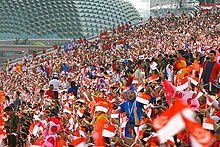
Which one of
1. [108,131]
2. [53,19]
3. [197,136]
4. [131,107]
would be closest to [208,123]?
[108,131]

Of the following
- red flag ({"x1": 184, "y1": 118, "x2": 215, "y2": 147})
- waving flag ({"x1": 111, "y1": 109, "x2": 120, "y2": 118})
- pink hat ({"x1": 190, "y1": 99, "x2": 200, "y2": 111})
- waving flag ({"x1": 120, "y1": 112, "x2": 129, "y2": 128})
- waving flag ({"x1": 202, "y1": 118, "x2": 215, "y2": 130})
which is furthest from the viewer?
waving flag ({"x1": 111, "y1": 109, "x2": 120, "y2": 118})

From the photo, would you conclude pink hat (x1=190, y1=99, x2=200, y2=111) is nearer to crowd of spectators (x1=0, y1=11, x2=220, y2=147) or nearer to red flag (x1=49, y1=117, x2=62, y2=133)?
crowd of spectators (x1=0, y1=11, x2=220, y2=147)

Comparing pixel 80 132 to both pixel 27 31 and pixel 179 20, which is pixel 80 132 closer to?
pixel 179 20

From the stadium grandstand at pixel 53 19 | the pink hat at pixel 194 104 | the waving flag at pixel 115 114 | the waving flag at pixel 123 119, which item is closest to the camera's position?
the pink hat at pixel 194 104

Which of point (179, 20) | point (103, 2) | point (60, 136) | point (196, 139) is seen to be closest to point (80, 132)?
point (60, 136)

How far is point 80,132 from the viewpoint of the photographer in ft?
31.8

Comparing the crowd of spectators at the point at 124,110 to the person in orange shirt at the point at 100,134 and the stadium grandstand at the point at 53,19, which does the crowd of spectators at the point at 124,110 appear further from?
the stadium grandstand at the point at 53,19

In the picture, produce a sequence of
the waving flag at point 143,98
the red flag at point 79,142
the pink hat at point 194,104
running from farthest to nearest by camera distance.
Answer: the waving flag at point 143,98, the pink hat at point 194,104, the red flag at point 79,142

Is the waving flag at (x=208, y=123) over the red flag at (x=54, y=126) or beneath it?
over

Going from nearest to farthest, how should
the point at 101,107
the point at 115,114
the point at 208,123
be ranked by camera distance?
the point at 208,123
the point at 101,107
the point at 115,114

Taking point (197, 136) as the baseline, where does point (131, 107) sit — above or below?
below

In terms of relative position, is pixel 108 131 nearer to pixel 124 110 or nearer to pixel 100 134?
pixel 100 134

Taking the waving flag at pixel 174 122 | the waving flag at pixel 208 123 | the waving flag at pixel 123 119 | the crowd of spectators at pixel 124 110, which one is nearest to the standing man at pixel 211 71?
the crowd of spectators at pixel 124 110

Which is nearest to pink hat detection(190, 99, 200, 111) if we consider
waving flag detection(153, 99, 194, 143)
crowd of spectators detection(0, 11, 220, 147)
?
crowd of spectators detection(0, 11, 220, 147)
